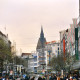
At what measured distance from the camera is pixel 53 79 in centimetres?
4903

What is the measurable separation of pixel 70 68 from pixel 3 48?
78.5ft

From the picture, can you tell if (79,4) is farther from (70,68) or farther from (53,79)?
(53,79)

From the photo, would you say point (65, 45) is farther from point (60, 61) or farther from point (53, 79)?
point (53, 79)

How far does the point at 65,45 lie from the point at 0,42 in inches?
3453

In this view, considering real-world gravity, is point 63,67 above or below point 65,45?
below

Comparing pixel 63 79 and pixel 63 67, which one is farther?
pixel 63 67

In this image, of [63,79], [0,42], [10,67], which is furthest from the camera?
[10,67]

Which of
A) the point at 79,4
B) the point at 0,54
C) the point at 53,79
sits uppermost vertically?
the point at 79,4

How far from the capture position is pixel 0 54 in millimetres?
72500

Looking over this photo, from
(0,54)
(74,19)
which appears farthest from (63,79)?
(74,19)

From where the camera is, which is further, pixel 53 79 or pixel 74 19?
pixel 74 19

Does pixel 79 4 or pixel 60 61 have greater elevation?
pixel 79 4

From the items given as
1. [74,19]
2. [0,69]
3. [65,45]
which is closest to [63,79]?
[74,19]

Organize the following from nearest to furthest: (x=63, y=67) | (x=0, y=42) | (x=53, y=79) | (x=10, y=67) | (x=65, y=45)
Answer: (x=53, y=79), (x=0, y=42), (x=63, y=67), (x=10, y=67), (x=65, y=45)
